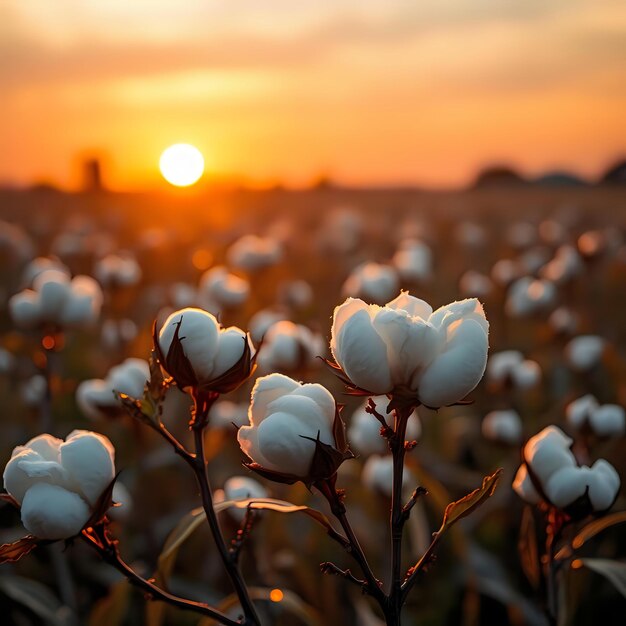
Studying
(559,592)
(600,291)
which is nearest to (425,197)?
(600,291)

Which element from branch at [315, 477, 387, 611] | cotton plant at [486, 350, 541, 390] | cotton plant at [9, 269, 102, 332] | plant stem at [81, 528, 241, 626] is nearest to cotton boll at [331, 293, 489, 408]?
branch at [315, 477, 387, 611]

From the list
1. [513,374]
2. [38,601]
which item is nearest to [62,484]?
[38,601]

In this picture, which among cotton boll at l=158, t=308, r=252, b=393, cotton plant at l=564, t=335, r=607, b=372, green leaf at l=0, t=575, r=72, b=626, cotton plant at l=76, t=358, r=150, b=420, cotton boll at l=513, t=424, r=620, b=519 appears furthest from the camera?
cotton plant at l=564, t=335, r=607, b=372

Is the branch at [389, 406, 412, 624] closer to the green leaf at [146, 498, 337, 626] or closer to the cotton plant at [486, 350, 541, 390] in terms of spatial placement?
the green leaf at [146, 498, 337, 626]

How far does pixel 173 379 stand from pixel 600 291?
5.11 metres

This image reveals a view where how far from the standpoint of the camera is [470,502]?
858mm

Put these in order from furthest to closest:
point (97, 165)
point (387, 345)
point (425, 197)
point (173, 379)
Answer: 1. point (97, 165)
2. point (425, 197)
3. point (173, 379)
4. point (387, 345)

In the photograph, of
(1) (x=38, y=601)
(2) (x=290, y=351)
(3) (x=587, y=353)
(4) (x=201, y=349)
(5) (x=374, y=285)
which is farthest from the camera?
(5) (x=374, y=285)

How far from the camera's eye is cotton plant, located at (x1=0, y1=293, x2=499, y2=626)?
2.65 feet

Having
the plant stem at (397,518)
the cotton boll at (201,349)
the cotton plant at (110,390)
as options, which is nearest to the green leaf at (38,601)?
the cotton plant at (110,390)

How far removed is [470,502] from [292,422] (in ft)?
0.70

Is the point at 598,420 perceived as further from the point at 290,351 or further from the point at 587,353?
the point at 587,353

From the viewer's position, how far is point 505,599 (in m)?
2.06

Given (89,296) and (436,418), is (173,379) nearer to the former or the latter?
(89,296)
